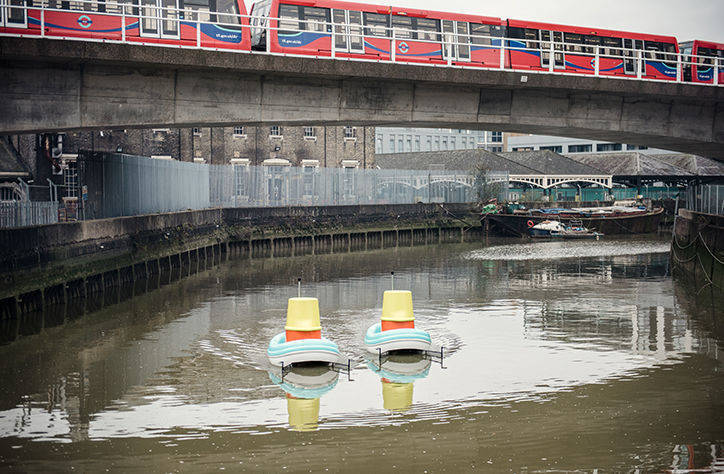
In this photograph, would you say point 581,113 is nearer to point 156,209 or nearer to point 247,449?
point 156,209

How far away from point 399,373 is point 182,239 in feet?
84.6

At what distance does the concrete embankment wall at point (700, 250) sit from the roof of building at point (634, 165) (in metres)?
44.0

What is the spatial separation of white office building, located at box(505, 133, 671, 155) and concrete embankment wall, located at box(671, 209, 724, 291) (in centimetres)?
7425

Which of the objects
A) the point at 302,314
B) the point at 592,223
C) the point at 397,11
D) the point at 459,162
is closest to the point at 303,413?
the point at 302,314

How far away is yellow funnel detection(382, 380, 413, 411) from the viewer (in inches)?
666

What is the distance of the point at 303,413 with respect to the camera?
53.9 ft

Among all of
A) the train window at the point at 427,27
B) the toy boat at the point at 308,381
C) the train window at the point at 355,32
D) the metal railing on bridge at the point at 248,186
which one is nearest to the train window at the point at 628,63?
the train window at the point at 427,27

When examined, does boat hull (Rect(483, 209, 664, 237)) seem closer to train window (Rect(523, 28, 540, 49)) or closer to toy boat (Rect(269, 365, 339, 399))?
train window (Rect(523, 28, 540, 49))

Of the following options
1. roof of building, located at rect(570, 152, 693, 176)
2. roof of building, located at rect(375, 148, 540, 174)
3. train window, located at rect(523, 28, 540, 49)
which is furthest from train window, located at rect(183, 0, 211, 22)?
roof of building, located at rect(570, 152, 693, 176)

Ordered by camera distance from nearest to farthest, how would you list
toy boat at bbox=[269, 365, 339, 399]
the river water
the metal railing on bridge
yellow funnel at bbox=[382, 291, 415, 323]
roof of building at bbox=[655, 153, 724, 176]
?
1. the river water
2. toy boat at bbox=[269, 365, 339, 399]
3. yellow funnel at bbox=[382, 291, 415, 323]
4. the metal railing on bridge
5. roof of building at bbox=[655, 153, 724, 176]

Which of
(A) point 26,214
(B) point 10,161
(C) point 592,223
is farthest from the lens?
(C) point 592,223

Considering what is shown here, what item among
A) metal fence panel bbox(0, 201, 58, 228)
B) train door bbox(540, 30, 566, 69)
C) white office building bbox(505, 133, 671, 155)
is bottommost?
metal fence panel bbox(0, 201, 58, 228)

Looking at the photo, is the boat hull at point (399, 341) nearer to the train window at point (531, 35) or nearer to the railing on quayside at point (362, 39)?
the railing on quayside at point (362, 39)

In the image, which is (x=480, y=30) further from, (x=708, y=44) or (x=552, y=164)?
(x=552, y=164)
